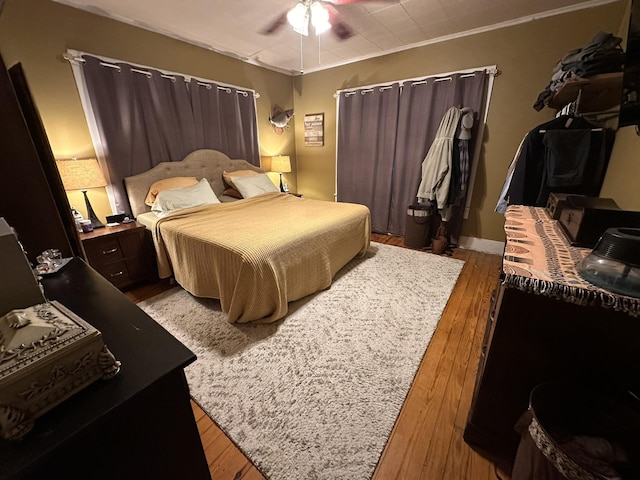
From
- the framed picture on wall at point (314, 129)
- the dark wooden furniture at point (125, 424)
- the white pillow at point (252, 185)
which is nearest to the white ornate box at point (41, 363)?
the dark wooden furniture at point (125, 424)

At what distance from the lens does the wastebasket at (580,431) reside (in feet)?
2.63

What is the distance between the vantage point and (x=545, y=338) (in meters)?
0.93

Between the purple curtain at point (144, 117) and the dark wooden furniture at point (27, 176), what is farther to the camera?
the purple curtain at point (144, 117)

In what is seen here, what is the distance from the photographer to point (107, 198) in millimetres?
2676

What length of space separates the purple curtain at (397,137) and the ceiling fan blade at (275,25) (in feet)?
4.57

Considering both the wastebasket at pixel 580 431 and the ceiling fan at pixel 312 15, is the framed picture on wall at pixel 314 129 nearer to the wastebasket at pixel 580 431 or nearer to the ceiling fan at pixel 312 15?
the ceiling fan at pixel 312 15

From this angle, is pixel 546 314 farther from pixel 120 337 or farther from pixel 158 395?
pixel 120 337

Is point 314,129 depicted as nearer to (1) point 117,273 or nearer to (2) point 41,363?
(1) point 117,273

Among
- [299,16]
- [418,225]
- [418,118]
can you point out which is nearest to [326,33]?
[299,16]

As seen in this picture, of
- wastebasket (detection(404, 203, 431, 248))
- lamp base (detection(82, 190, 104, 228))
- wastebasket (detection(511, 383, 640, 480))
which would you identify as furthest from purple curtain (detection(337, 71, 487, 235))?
lamp base (detection(82, 190, 104, 228))

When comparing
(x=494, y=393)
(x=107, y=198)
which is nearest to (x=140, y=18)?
(x=107, y=198)

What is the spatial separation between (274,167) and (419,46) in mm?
2443

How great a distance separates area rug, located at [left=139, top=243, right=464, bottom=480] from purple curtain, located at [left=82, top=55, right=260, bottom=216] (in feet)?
4.93

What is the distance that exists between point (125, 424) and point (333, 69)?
4.45 m
